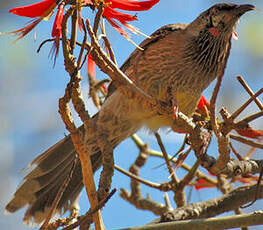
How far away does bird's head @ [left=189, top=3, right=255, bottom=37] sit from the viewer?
8.81 feet

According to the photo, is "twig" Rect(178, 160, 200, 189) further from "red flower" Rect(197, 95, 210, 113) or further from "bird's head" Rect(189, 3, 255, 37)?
"bird's head" Rect(189, 3, 255, 37)

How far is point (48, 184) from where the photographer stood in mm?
2973

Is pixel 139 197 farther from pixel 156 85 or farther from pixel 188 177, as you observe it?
pixel 156 85

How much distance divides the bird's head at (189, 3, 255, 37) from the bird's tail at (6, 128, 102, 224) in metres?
1.16

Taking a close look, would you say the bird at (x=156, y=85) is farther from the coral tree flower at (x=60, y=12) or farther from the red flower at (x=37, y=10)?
the red flower at (x=37, y=10)

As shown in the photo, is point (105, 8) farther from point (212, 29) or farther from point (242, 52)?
point (242, 52)

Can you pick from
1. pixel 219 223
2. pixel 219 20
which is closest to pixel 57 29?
pixel 219 223

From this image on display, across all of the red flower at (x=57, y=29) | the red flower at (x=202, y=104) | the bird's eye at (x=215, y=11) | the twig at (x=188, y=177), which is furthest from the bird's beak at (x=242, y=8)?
the red flower at (x=57, y=29)

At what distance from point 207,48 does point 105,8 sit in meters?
1.21

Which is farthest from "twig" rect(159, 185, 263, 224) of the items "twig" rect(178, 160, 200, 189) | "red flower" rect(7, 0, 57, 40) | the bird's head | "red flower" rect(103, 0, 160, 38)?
"red flower" rect(7, 0, 57, 40)

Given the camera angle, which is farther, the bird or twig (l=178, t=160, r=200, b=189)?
the bird

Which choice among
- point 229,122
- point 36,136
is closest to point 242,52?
point 229,122

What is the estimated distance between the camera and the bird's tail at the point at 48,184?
110 inches

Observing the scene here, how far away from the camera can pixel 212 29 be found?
2854mm
